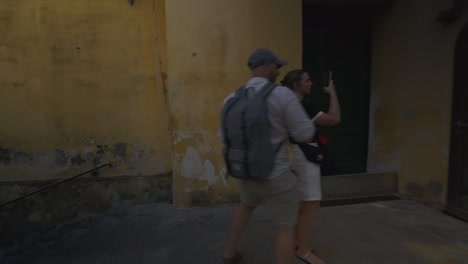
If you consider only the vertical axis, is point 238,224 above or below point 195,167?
below

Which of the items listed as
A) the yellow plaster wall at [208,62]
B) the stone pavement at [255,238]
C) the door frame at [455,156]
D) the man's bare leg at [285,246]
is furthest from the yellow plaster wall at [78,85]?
the door frame at [455,156]

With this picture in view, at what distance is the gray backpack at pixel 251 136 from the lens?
1.85 metres

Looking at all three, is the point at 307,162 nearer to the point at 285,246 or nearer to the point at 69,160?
the point at 285,246

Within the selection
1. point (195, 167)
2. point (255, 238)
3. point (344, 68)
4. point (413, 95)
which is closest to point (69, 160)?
point (195, 167)

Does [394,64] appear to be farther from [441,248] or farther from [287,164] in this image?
[287,164]

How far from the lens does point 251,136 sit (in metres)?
1.86

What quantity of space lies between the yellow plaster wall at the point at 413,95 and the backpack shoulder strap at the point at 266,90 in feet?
9.57

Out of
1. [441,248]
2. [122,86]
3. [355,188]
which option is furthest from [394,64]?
[122,86]

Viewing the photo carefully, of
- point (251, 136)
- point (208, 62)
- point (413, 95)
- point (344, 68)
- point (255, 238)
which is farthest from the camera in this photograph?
point (344, 68)

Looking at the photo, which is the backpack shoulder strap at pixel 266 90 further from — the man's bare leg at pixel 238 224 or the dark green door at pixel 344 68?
the dark green door at pixel 344 68

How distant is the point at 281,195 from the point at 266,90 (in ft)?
2.42

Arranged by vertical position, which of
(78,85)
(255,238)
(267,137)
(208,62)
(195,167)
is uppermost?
Result: (208,62)

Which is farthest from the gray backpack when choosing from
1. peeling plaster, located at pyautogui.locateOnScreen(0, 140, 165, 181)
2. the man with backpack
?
peeling plaster, located at pyautogui.locateOnScreen(0, 140, 165, 181)

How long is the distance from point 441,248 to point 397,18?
3.18 meters
